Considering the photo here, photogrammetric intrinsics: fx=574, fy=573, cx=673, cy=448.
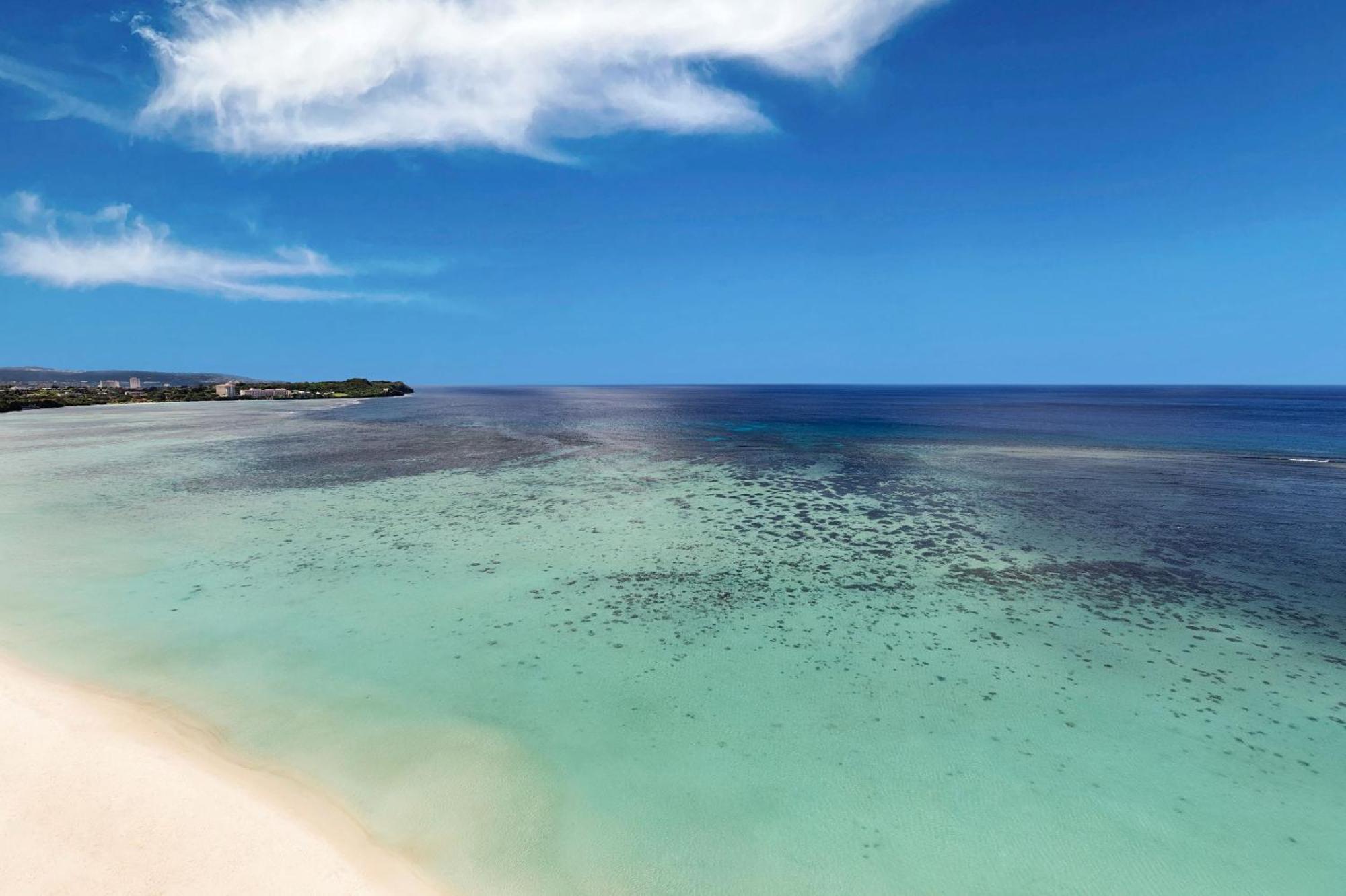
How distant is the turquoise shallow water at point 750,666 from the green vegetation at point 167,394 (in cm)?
7226

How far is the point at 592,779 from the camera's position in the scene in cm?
695

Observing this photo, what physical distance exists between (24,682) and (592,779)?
8.62 m

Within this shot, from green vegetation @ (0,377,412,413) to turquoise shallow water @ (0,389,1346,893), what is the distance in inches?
2845

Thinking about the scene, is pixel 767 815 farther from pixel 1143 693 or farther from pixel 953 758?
pixel 1143 693

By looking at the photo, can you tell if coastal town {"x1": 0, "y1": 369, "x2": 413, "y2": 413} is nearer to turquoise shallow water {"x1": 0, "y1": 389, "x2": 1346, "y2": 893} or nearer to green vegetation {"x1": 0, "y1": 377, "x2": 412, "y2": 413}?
green vegetation {"x1": 0, "y1": 377, "x2": 412, "y2": 413}

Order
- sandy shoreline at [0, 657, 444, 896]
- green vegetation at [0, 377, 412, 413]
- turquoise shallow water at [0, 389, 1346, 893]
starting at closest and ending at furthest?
sandy shoreline at [0, 657, 444, 896] → turquoise shallow water at [0, 389, 1346, 893] → green vegetation at [0, 377, 412, 413]

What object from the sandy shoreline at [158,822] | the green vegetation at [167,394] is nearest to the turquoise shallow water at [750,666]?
the sandy shoreline at [158,822]

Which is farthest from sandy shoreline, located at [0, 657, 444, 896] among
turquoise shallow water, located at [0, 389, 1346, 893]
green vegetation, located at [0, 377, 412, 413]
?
green vegetation, located at [0, 377, 412, 413]

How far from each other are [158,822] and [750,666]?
7.63m

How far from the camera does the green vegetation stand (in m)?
72.1

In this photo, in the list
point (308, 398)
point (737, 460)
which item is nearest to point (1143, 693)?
point (737, 460)

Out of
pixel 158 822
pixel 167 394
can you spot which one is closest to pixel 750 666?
pixel 158 822

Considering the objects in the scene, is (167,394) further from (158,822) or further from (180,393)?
(158,822)

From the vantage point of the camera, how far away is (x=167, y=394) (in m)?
92.7
